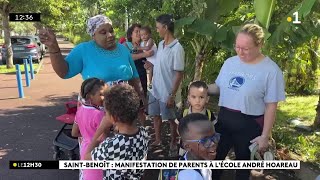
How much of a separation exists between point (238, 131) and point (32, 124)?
16.2 ft

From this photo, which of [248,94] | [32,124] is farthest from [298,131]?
[32,124]

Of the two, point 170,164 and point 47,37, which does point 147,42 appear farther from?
point 170,164

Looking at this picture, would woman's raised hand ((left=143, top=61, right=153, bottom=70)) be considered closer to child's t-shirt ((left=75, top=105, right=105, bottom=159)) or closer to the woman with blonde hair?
the woman with blonde hair

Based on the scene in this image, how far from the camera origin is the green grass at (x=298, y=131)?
5075 mm

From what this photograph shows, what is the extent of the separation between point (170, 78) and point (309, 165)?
1.99 meters

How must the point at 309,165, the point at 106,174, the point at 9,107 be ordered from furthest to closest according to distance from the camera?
the point at 9,107
the point at 309,165
the point at 106,174

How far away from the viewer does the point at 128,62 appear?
143 inches

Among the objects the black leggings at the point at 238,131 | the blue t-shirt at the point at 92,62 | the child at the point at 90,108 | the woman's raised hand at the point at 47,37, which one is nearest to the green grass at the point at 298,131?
the black leggings at the point at 238,131

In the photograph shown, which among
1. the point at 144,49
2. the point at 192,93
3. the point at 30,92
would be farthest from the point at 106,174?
the point at 30,92

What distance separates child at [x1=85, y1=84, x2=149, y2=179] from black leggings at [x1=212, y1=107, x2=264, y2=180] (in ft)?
3.23

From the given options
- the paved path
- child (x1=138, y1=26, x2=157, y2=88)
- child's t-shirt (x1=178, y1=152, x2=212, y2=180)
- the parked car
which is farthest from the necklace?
the parked car

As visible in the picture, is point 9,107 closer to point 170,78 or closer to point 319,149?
point 170,78

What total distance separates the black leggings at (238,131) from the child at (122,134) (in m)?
0.99

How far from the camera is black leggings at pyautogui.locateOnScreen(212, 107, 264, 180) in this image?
3154 mm
